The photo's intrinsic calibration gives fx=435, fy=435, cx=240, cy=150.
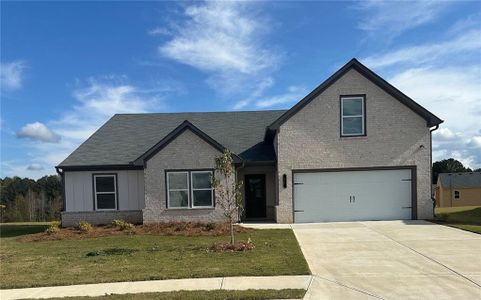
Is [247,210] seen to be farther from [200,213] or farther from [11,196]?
[11,196]

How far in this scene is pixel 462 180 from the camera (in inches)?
2434

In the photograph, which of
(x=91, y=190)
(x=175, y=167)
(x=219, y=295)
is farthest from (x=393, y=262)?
(x=91, y=190)

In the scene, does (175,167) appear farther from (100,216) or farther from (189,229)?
(100,216)

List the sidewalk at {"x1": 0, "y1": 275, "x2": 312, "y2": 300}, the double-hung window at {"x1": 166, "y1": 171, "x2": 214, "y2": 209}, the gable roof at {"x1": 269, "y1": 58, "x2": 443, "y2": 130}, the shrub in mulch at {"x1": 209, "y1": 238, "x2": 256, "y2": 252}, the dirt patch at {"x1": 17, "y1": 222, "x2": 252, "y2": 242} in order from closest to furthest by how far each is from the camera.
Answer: the sidewalk at {"x1": 0, "y1": 275, "x2": 312, "y2": 300} < the shrub in mulch at {"x1": 209, "y1": 238, "x2": 256, "y2": 252} < the dirt patch at {"x1": 17, "y1": 222, "x2": 252, "y2": 242} < the gable roof at {"x1": 269, "y1": 58, "x2": 443, "y2": 130} < the double-hung window at {"x1": 166, "y1": 171, "x2": 214, "y2": 209}

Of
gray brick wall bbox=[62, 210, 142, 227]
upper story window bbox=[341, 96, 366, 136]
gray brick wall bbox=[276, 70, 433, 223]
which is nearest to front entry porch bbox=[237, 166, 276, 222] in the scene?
gray brick wall bbox=[276, 70, 433, 223]

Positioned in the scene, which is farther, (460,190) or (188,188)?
(460,190)

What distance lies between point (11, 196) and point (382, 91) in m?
61.0

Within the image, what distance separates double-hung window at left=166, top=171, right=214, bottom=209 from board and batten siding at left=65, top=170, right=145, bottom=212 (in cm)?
203

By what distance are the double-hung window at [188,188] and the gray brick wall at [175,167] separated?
26cm

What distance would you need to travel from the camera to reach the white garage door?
18250mm

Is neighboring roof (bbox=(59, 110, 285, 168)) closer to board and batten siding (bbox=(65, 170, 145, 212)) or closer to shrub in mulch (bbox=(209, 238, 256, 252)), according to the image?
board and batten siding (bbox=(65, 170, 145, 212))

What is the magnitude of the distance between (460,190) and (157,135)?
53.0 metres

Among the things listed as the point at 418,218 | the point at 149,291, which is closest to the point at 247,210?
the point at 418,218

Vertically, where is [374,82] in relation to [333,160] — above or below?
above
